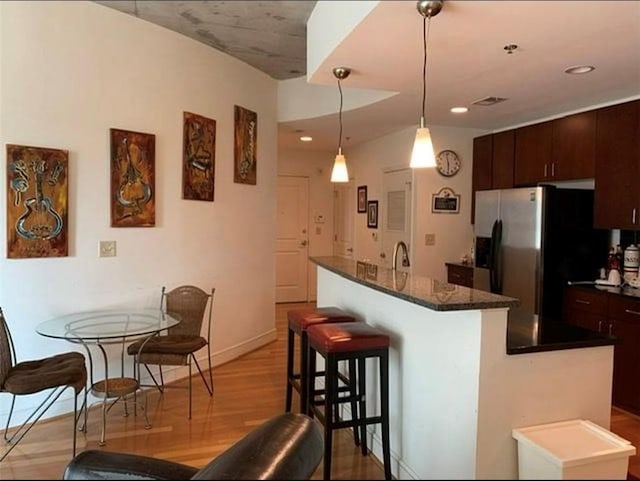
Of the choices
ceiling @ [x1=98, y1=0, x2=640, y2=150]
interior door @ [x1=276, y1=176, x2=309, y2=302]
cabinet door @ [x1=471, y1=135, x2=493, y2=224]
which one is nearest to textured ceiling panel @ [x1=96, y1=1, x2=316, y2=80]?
ceiling @ [x1=98, y1=0, x2=640, y2=150]

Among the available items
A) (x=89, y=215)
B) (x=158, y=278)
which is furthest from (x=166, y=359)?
(x=89, y=215)

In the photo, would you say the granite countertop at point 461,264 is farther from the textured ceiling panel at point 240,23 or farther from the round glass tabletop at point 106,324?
the round glass tabletop at point 106,324

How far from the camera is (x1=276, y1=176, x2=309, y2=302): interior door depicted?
734 cm

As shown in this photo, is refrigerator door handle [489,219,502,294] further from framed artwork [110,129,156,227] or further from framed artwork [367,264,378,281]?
framed artwork [110,129,156,227]

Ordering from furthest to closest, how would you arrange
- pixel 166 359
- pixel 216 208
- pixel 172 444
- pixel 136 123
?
pixel 216 208 < pixel 136 123 < pixel 166 359 < pixel 172 444

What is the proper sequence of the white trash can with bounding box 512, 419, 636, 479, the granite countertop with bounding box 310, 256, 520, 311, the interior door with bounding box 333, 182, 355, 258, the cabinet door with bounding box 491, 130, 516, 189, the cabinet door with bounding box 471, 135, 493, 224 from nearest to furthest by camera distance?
1. the white trash can with bounding box 512, 419, 636, 479
2. the granite countertop with bounding box 310, 256, 520, 311
3. the cabinet door with bounding box 491, 130, 516, 189
4. the cabinet door with bounding box 471, 135, 493, 224
5. the interior door with bounding box 333, 182, 355, 258

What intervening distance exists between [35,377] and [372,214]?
435 cm

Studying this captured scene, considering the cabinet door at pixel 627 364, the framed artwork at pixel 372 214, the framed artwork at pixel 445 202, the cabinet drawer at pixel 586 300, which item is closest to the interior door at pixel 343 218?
the framed artwork at pixel 372 214

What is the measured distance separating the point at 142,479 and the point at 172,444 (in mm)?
1502

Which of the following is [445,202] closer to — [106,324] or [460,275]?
[460,275]

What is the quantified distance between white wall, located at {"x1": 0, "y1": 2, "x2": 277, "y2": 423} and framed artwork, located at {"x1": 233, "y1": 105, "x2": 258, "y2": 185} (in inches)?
2.9

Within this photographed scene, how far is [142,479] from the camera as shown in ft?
4.81

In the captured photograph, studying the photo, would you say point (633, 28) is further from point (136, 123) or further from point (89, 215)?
point (89, 215)

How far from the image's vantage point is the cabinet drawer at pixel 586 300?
3.58 metres
